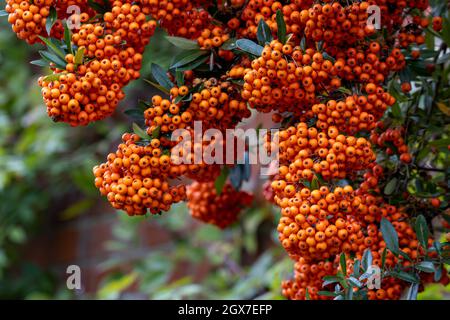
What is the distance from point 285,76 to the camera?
0.94 m

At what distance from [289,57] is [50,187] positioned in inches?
82.5

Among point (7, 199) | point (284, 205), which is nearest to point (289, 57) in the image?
point (284, 205)

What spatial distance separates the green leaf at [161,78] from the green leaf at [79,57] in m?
0.15

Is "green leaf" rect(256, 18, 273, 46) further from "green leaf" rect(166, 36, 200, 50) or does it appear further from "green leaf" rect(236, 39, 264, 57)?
"green leaf" rect(166, 36, 200, 50)

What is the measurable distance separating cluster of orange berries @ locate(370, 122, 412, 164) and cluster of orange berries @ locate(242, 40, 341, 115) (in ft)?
0.63

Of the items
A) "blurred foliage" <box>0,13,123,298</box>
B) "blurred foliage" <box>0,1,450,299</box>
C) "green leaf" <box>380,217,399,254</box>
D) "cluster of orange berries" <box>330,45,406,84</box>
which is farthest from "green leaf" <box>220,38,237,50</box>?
"blurred foliage" <box>0,13,123,298</box>

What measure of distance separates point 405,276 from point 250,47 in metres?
0.44

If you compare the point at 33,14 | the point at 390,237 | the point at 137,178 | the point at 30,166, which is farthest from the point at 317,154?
the point at 30,166

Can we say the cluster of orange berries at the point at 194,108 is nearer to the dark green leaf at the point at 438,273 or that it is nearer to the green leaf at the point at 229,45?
the green leaf at the point at 229,45

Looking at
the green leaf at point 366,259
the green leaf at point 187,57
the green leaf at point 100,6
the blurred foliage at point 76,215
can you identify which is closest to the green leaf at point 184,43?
the green leaf at point 187,57

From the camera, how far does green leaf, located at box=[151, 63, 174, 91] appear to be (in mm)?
1088

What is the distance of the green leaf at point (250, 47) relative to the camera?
0.99 m

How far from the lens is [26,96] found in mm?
2893
